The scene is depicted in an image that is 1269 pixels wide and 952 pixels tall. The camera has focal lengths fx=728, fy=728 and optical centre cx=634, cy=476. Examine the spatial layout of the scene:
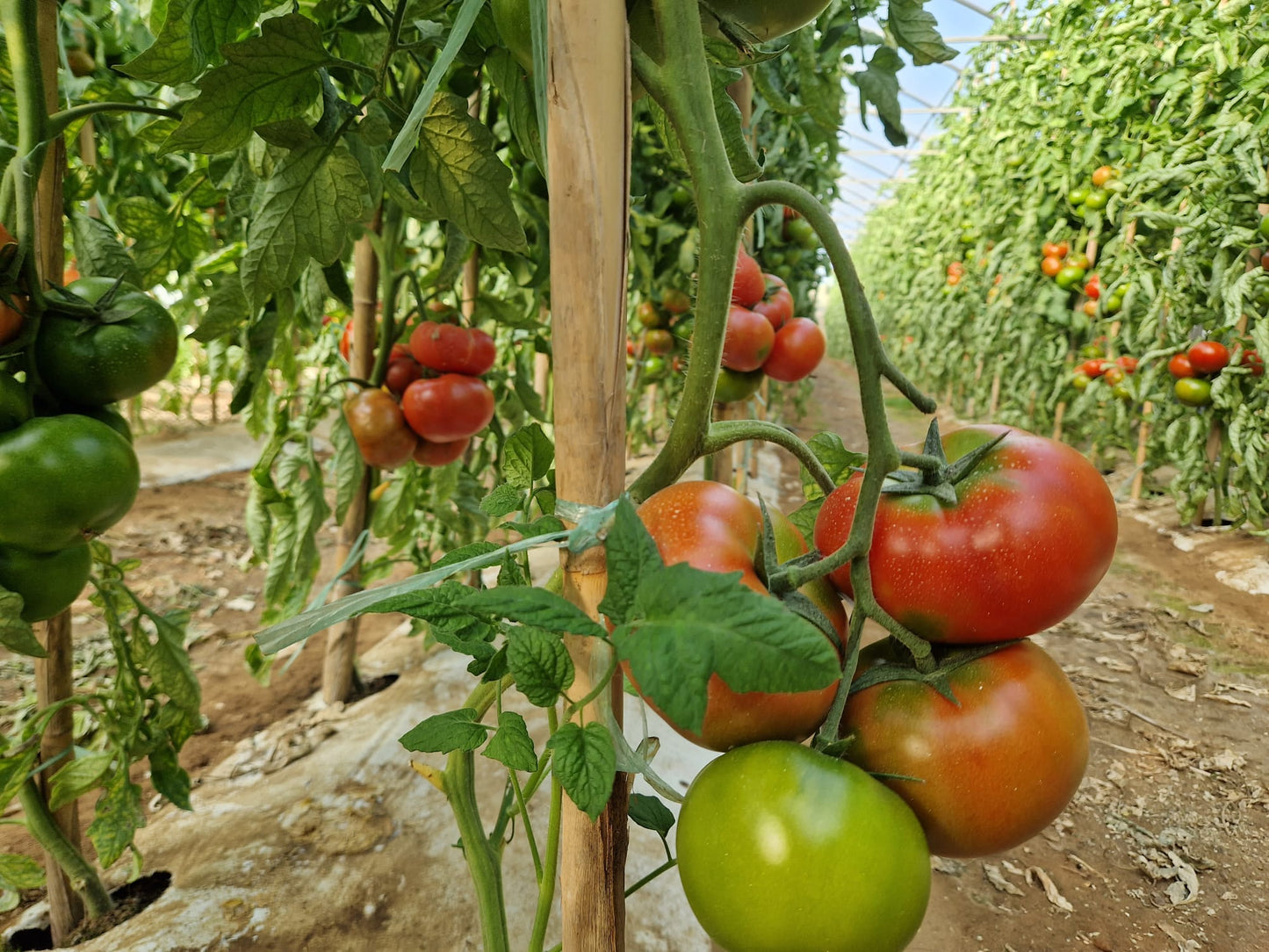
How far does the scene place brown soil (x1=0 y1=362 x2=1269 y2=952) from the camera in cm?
135

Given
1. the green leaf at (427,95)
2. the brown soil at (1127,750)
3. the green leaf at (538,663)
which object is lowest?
the brown soil at (1127,750)

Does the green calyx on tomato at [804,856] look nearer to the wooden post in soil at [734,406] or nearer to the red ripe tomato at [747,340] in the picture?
the wooden post in soil at [734,406]

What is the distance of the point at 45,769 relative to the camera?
96 centimetres

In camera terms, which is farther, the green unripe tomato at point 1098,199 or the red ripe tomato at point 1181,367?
the green unripe tomato at point 1098,199

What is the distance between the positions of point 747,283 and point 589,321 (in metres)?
1.42

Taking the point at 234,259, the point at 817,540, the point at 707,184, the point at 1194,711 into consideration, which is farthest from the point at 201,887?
the point at 1194,711

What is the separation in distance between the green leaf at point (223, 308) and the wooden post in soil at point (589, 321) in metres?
0.67

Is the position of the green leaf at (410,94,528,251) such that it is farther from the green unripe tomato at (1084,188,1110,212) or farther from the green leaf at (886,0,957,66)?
the green unripe tomato at (1084,188,1110,212)

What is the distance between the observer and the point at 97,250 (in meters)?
0.82

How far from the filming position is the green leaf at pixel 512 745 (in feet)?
1.31

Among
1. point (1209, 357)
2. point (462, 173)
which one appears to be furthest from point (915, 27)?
point (1209, 357)

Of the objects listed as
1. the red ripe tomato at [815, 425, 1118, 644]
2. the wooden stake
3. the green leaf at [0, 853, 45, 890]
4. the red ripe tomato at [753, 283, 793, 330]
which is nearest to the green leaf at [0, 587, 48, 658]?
the green leaf at [0, 853, 45, 890]

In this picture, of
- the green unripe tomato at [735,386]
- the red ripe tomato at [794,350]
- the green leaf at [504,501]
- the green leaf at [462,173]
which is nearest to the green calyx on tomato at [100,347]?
the green leaf at [462,173]

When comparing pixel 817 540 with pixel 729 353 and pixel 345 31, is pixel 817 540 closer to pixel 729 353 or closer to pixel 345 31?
pixel 345 31
